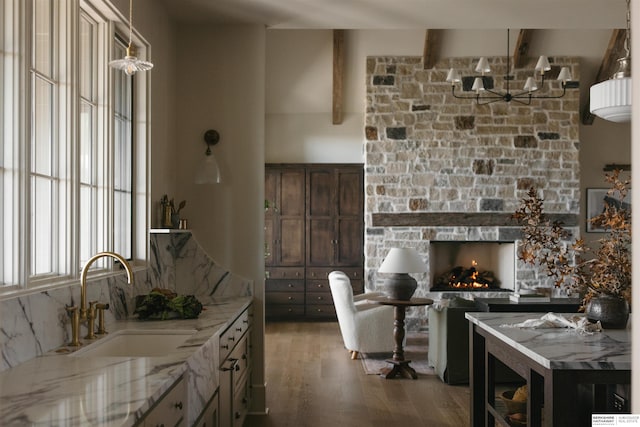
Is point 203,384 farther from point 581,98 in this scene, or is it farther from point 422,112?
point 581,98

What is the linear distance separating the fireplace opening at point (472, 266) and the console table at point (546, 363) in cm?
560

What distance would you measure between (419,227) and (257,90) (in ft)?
14.9

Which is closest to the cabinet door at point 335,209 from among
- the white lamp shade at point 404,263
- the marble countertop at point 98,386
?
the white lamp shade at point 404,263

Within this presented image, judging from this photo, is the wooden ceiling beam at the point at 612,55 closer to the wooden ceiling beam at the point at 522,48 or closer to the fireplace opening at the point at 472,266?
the wooden ceiling beam at the point at 522,48

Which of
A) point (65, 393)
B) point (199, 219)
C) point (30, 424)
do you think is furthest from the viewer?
point (199, 219)

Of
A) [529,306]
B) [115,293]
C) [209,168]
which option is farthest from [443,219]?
[115,293]

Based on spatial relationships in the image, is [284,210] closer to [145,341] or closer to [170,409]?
[145,341]

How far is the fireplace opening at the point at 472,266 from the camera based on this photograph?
32.6 feet

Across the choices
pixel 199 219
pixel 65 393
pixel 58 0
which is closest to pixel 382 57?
pixel 199 219

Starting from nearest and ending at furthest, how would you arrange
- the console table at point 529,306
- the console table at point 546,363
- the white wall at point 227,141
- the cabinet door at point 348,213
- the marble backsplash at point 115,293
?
the marble backsplash at point 115,293, the console table at point 546,363, the white wall at point 227,141, the console table at point 529,306, the cabinet door at point 348,213

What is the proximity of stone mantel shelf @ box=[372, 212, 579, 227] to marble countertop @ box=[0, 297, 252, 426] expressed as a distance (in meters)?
6.24

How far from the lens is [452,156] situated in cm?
962

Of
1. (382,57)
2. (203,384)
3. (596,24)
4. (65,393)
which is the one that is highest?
(382,57)

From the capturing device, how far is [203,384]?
3262 mm
